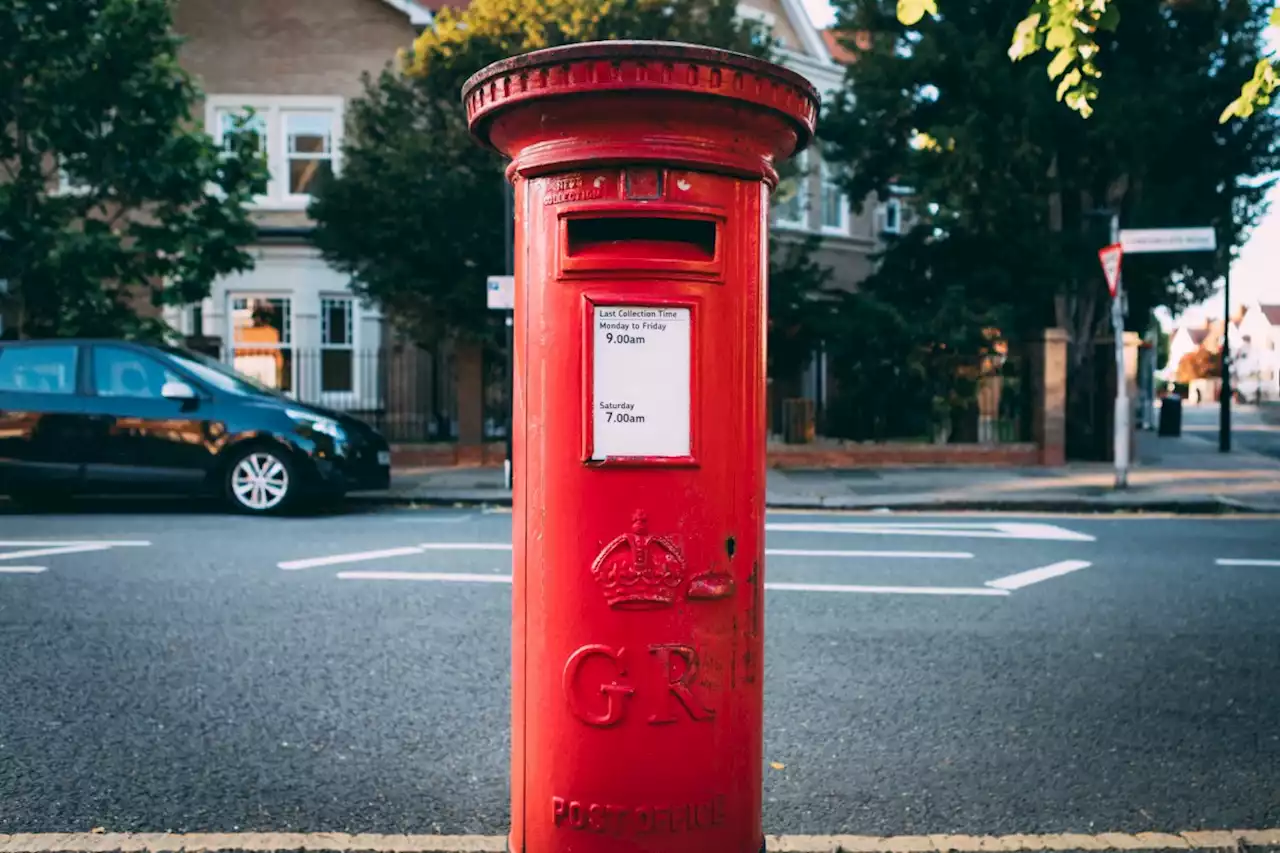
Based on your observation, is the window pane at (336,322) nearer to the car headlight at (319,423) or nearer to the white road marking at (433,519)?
the car headlight at (319,423)

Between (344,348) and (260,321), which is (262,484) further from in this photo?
(260,321)

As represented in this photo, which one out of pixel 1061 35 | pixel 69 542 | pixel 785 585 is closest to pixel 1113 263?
pixel 785 585

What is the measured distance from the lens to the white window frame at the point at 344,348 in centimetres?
2056

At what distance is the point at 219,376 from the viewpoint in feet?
36.3

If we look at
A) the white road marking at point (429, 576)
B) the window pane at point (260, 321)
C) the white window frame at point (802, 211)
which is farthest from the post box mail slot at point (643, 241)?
the white window frame at point (802, 211)

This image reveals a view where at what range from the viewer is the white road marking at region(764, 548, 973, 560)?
8219mm

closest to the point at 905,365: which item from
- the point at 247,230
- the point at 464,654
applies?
the point at 247,230

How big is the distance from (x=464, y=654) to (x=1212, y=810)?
313 cm

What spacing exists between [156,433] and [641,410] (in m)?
9.31

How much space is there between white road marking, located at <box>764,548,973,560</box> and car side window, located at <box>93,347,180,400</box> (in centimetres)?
599

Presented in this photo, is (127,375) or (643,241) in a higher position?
(643,241)

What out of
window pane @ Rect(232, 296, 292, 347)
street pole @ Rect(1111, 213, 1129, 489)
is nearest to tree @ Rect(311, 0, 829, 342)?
street pole @ Rect(1111, 213, 1129, 489)

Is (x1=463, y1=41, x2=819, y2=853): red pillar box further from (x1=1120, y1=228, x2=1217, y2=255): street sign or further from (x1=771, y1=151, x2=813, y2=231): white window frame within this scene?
(x1=771, y1=151, x2=813, y2=231): white window frame

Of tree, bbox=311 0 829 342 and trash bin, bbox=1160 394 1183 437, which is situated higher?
tree, bbox=311 0 829 342
